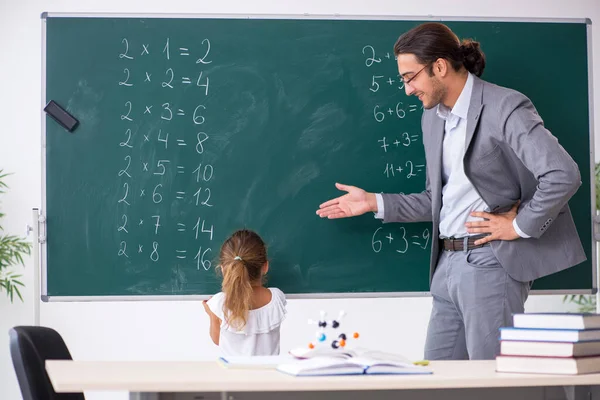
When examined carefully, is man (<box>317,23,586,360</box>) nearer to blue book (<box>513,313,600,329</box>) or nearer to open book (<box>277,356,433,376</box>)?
blue book (<box>513,313,600,329</box>)

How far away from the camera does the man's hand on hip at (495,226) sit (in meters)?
3.02

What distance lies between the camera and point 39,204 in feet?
17.2

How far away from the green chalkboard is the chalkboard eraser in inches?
1.5

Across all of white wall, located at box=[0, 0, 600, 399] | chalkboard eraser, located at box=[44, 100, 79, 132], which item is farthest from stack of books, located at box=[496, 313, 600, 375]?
white wall, located at box=[0, 0, 600, 399]

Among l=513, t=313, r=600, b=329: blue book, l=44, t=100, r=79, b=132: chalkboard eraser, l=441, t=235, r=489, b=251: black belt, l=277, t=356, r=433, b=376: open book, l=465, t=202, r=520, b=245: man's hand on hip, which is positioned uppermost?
l=44, t=100, r=79, b=132: chalkboard eraser

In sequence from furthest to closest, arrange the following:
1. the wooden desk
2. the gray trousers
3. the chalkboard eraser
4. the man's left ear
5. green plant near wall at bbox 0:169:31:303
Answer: green plant near wall at bbox 0:169:31:303, the chalkboard eraser, the man's left ear, the gray trousers, the wooden desk

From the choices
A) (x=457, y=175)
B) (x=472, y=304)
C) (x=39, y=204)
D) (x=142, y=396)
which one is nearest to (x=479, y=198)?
(x=457, y=175)

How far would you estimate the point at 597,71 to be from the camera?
5.72m

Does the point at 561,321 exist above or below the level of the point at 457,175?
below

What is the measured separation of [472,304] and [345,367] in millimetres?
1156

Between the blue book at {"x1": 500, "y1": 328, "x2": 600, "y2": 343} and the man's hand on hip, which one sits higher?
the man's hand on hip

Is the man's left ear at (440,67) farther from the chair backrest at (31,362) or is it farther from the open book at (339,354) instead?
the chair backrest at (31,362)

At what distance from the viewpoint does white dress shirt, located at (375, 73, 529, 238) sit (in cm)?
310

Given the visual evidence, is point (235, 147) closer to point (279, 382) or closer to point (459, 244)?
point (459, 244)
